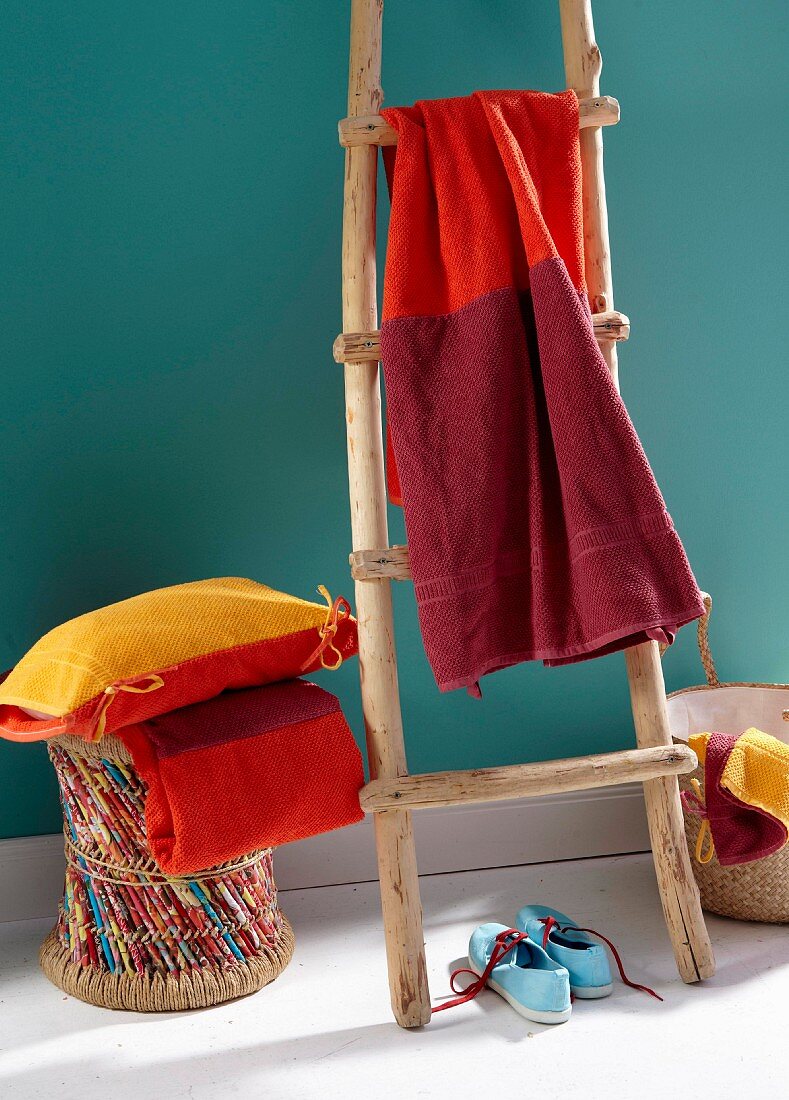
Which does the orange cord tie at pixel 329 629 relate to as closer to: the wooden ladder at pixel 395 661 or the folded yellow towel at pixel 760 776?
the wooden ladder at pixel 395 661

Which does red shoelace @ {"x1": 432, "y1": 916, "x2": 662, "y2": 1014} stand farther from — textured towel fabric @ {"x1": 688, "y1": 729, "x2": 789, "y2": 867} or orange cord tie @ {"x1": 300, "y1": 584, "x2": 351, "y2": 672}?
orange cord tie @ {"x1": 300, "y1": 584, "x2": 351, "y2": 672}

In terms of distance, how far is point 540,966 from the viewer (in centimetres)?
143

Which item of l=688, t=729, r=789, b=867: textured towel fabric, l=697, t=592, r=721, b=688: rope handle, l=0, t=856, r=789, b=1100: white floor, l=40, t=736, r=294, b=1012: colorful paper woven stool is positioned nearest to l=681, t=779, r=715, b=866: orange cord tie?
l=688, t=729, r=789, b=867: textured towel fabric

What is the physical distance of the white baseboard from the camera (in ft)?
6.01

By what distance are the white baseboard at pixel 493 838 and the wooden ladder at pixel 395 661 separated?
1.31 ft

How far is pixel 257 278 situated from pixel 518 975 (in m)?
1.20

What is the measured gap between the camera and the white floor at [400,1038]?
1.24 metres

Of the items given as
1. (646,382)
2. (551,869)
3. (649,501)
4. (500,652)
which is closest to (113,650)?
(500,652)

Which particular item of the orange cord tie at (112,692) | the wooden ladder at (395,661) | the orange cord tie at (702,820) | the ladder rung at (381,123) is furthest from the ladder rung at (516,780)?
the ladder rung at (381,123)

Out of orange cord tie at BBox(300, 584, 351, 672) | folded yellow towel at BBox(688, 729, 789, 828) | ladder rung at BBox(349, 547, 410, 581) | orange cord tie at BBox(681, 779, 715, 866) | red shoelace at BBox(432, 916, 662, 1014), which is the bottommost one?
red shoelace at BBox(432, 916, 662, 1014)

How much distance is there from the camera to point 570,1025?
4.45ft

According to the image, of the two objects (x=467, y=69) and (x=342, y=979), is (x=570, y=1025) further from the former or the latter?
(x=467, y=69)

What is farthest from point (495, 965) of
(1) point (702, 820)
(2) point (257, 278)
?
(2) point (257, 278)

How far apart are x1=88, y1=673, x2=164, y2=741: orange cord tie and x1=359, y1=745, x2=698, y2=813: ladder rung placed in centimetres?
33
